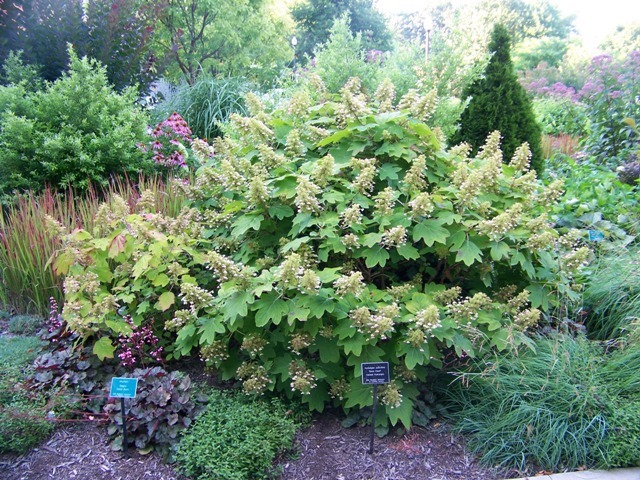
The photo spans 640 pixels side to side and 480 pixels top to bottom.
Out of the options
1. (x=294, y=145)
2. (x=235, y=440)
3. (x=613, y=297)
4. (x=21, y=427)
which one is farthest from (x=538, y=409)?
(x=21, y=427)

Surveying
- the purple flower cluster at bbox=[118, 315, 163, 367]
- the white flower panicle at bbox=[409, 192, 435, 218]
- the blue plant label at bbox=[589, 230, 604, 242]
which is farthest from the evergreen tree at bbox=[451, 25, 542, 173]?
the purple flower cluster at bbox=[118, 315, 163, 367]

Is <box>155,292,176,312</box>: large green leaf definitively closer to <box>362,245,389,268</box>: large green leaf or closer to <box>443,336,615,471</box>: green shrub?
<box>362,245,389,268</box>: large green leaf

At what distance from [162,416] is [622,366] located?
280 cm

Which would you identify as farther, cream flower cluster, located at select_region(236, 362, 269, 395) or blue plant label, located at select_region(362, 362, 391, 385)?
cream flower cluster, located at select_region(236, 362, 269, 395)

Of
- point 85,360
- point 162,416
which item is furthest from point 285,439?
point 85,360

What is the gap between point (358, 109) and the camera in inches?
132

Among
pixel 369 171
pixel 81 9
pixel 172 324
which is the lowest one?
pixel 172 324

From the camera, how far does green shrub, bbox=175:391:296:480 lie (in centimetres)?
258

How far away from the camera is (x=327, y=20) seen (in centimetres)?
3259

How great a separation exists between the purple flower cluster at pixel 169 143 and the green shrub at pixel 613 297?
4.55 meters

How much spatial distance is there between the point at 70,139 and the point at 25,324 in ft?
7.34

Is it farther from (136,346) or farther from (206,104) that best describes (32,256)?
(206,104)

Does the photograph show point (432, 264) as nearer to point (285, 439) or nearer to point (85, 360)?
point (285, 439)

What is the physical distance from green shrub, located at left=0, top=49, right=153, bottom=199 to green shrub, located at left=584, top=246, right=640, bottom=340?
4.75m
